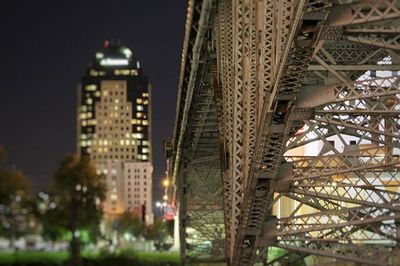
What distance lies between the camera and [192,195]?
52.4 meters

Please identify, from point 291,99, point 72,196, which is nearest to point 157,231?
point 72,196

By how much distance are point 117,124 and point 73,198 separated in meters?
46.7

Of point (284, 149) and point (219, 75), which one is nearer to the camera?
point (284, 149)

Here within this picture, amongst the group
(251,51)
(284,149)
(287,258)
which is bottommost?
(287,258)

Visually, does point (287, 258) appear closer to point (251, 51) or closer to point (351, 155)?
point (351, 155)

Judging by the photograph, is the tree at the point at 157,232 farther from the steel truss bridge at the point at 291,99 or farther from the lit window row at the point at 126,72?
the steel truss bridge at the point at 291,99

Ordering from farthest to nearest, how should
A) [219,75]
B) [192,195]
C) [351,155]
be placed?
[192,195], [219,75], [351,155]

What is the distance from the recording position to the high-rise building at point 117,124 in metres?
50.4

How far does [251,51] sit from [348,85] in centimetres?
291

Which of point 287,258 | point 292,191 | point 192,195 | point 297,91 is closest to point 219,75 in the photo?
point 292,191

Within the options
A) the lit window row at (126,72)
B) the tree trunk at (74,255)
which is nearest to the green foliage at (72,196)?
the tree trunk at (74,255)

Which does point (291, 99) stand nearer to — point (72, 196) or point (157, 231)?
point (72, 196)

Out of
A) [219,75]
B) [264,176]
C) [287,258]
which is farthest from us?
[287,258]

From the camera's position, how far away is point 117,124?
6794cm
